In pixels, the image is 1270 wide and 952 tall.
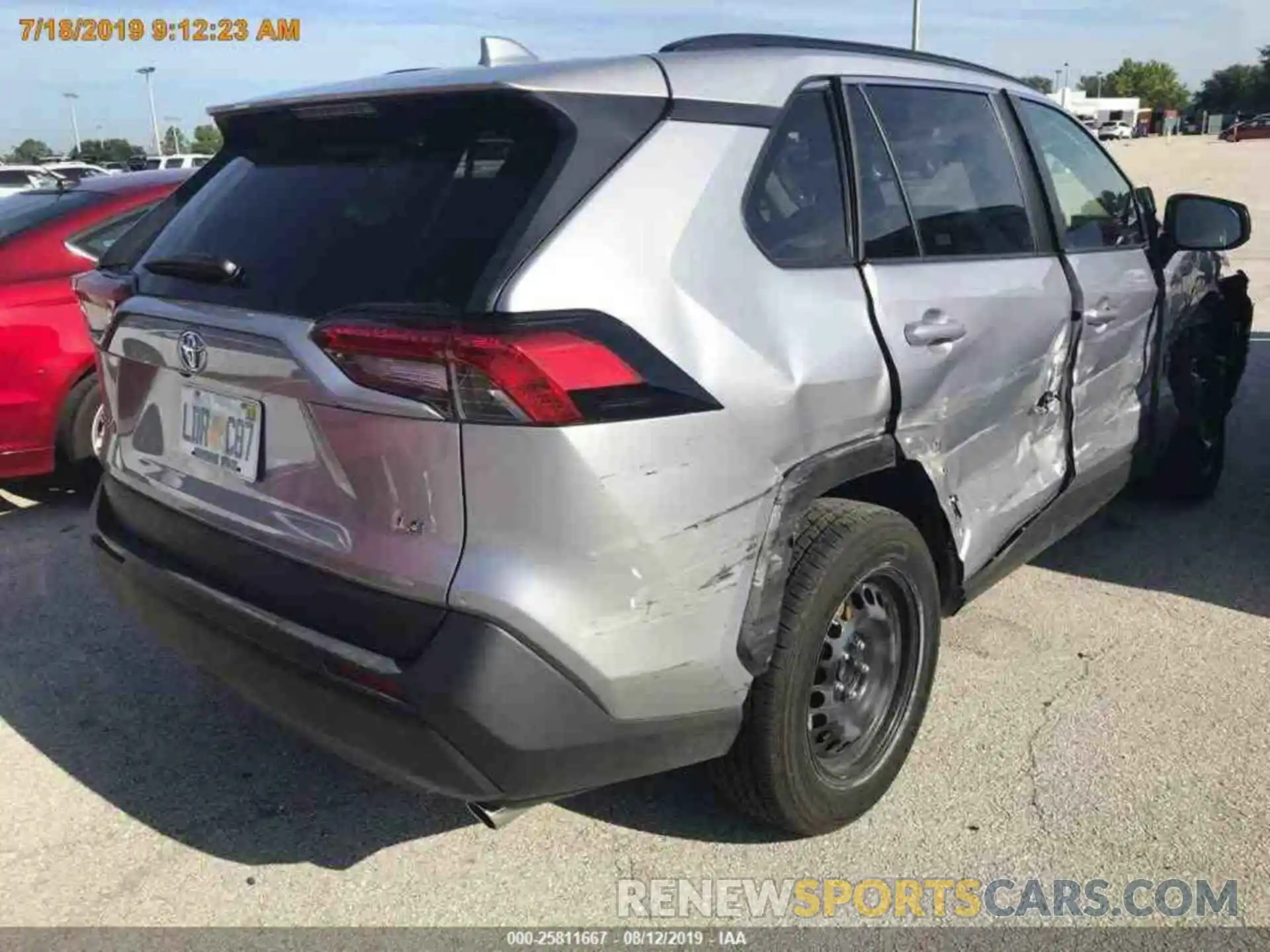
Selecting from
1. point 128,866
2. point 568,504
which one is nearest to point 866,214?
point 568,504

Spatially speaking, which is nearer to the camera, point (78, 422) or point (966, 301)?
point (966, 301)

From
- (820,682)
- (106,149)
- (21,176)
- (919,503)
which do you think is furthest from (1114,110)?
(820,682)

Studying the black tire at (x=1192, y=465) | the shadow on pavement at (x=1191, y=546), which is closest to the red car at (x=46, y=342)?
the shadow on pavement at (x=1191, y=546)

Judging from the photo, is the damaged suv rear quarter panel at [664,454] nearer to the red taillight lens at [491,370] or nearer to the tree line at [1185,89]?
the red taillight lens at [491,370]

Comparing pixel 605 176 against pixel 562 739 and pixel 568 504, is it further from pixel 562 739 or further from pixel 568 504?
pixel 562 739

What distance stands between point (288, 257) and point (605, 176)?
0.72 meters

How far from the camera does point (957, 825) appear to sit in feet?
9.10

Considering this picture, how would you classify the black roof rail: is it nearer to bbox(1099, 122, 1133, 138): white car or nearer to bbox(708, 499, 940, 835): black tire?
bbox(708, 499, 940, 835): black tire

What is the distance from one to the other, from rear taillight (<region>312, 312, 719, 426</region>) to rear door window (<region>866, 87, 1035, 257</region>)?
1182 millimetres

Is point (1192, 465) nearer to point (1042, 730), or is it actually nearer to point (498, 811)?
point (1042, 730)

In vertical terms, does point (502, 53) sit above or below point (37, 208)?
above

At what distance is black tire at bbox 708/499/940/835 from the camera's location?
7.91 ft

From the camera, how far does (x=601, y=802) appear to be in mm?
2914

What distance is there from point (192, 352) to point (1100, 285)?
9.21ft
